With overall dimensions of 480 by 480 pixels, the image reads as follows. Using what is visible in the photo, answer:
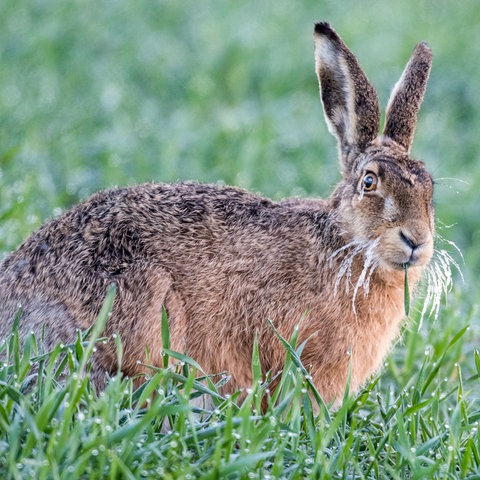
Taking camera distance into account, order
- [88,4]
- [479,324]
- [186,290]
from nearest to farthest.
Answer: [186,290]
[479,324]
[88,4]

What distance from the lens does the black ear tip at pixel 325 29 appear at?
4629 millimetres

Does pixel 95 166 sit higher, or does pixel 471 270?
pixel 95 166

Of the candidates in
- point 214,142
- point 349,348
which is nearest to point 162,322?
point 349,348

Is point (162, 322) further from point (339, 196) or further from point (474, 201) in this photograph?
point (474, 201)

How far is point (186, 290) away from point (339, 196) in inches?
31.4

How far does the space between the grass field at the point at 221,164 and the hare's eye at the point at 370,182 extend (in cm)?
53

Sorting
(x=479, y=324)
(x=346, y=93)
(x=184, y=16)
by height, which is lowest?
(x=479, y=324)

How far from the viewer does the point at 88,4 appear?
9094 millimetres

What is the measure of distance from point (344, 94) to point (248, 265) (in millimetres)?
891

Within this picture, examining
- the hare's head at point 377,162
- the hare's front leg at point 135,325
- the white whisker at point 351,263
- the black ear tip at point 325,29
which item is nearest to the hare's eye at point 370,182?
the hare's head at point 377,162

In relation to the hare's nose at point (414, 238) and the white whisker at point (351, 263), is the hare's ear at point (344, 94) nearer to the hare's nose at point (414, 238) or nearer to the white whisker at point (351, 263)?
the white whisker at point (351, 263)

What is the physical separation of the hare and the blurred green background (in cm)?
107

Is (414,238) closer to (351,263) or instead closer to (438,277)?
(351,263)

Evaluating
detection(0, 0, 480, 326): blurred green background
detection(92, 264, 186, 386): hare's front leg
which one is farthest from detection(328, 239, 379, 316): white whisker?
detection(0, 0, 480, 326): blurred green background
